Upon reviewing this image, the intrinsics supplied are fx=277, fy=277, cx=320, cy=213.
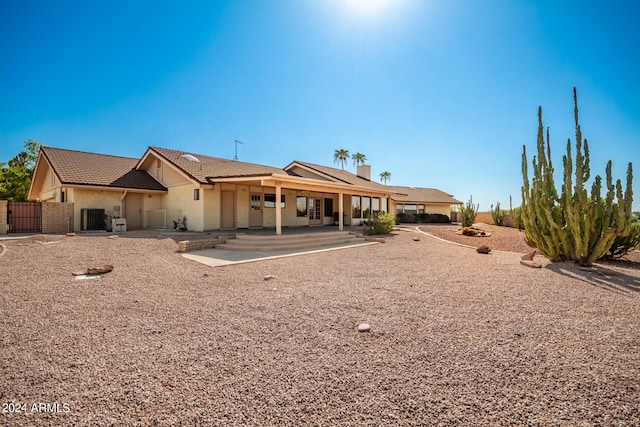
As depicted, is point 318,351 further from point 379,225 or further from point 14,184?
point 14,184

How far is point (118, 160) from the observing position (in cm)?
1778

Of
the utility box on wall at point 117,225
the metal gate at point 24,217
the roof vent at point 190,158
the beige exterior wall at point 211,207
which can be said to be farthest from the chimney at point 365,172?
the metal gate at point 24,217

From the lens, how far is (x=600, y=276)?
6.07 m

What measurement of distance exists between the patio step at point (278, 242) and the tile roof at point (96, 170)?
8482 mm

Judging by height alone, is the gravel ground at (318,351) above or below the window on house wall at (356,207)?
below

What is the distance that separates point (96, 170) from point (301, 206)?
38.2 ft

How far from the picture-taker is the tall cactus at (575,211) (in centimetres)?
695

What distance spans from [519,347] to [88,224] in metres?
17.3

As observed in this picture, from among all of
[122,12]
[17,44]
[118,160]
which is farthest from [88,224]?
[122,12]

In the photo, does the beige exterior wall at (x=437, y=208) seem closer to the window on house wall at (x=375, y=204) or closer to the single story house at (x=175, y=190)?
the window on house wall at (x=375, y=204)

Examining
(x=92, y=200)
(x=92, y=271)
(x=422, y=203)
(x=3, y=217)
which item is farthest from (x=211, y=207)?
(x=422, y=203)

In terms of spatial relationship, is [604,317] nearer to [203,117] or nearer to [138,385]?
[138,385]

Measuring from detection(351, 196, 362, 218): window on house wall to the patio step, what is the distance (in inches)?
331

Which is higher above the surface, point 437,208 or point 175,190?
point 175,190
